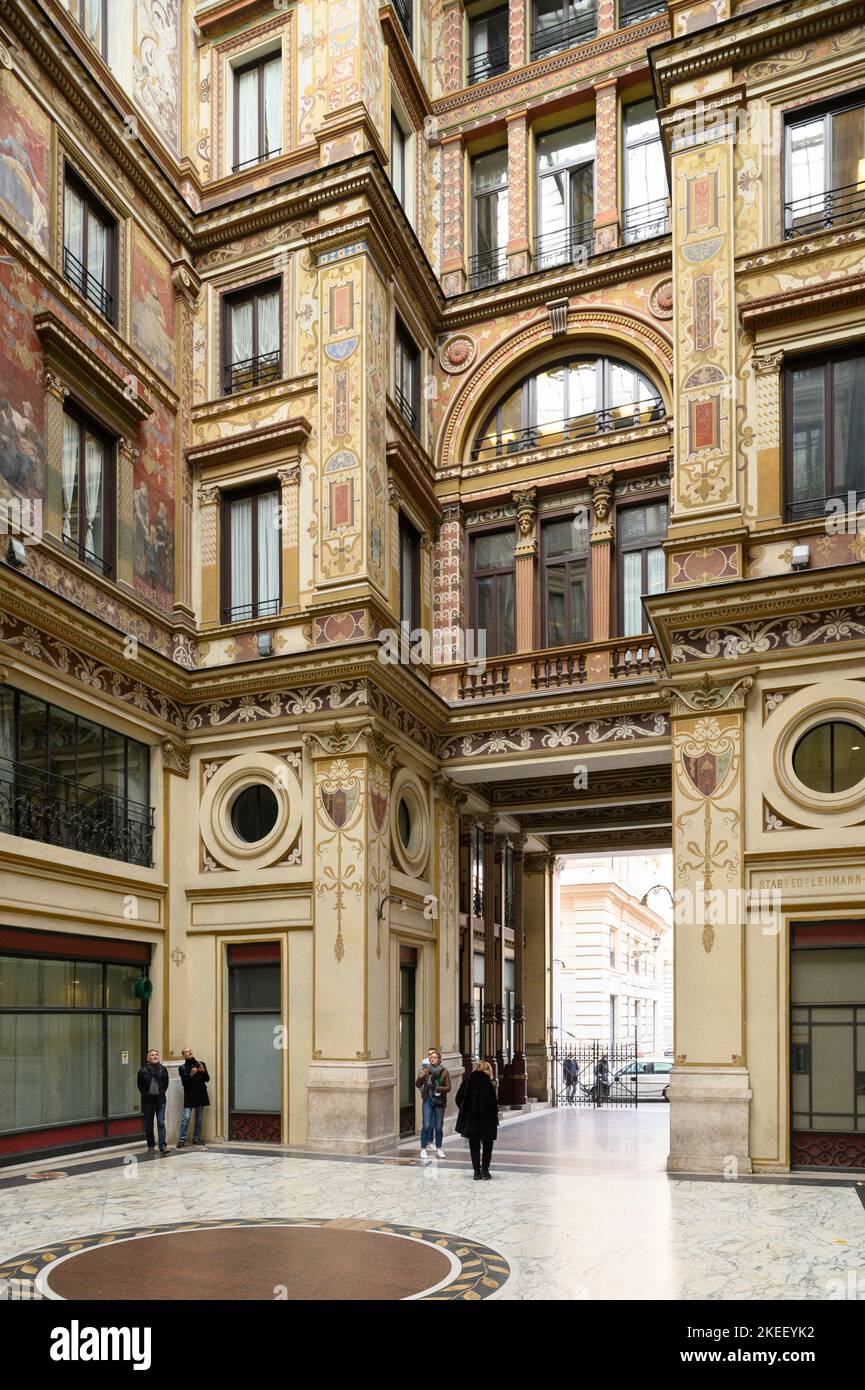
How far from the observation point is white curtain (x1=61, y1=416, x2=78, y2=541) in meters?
17.2

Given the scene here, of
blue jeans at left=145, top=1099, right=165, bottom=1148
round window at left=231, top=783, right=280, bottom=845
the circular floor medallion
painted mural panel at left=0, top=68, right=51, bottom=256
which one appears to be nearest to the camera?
the circular floor medallion

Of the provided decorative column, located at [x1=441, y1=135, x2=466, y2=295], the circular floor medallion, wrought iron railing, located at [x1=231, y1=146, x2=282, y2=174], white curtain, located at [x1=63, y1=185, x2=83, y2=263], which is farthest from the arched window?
the circular floor medallion

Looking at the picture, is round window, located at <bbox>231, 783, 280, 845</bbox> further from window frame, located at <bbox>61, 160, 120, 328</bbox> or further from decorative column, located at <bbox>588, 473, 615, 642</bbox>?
window frame, located at <bbox>61, 160, 120, 328</bbox>

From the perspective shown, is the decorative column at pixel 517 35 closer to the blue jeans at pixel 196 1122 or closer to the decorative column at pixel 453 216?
the decorative column at pixel 453 216

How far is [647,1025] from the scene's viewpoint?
6153cm

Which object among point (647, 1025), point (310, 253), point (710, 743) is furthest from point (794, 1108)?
point (647, 1025)

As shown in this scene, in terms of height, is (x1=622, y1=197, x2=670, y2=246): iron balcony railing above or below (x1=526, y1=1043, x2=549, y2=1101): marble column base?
above

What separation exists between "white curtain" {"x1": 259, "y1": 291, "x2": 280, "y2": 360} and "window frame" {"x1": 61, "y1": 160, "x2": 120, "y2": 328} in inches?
110

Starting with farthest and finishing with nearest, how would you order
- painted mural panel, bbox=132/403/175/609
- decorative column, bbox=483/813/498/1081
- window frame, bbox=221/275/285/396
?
decorative column, bbox=483/813/498/1081, window frame, bbox=221/275/285/396, painted mural panel, bbox=132/403/175/609

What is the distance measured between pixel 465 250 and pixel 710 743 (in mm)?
12099

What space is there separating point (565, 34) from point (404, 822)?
52.6 ft

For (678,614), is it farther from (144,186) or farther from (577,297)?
(144,186)

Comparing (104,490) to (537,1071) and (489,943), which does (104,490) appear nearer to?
(489,943)

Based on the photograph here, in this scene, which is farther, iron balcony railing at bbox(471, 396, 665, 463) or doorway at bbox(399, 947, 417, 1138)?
iron balcony railing at bbox(471, 396, 665, 463)
